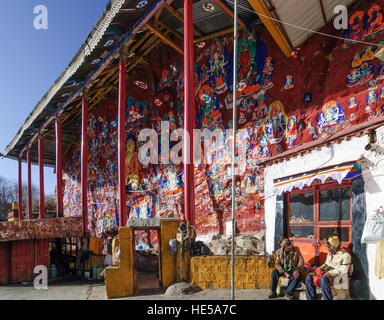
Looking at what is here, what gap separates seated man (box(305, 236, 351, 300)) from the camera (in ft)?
16.4

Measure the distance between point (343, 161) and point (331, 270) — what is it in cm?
213

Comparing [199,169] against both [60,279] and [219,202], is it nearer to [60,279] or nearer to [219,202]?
[219,202]

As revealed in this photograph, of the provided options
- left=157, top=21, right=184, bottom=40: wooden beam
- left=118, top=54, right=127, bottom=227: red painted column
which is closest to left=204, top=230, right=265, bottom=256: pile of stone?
left=118, top=54, right=127, bottom=227: red painted column

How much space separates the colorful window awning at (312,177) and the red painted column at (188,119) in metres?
2.24

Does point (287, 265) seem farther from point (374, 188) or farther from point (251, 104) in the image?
point (251, 104)

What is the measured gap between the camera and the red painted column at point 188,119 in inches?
295

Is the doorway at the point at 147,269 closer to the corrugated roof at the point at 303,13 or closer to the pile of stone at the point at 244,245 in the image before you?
the pile of stone at the point at 244,245

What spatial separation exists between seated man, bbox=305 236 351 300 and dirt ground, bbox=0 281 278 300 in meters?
1.00

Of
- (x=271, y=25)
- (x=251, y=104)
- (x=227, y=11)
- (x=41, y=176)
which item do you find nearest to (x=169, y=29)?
(x=227, y=11)

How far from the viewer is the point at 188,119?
786cm

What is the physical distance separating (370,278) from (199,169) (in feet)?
27.8

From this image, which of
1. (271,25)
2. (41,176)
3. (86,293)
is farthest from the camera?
(41,176)

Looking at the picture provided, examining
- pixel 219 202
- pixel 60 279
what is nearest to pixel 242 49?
pixel 219 202

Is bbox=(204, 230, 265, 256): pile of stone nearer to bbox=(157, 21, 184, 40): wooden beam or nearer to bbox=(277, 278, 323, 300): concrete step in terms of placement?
bbox=(277, 278, 323, 300): concrete step
